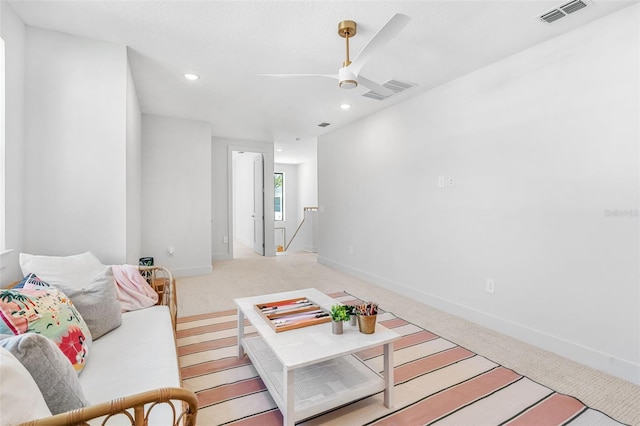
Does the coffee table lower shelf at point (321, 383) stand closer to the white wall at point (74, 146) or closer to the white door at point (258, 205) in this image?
the white wall at point (74, 146)

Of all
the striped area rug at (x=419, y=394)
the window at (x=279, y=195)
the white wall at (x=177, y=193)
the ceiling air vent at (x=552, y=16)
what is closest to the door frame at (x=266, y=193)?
the white wall at (x=177, y=193)

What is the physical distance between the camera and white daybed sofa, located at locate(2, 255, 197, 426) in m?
0.78

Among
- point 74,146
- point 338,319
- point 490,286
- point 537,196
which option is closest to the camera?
point 338,319

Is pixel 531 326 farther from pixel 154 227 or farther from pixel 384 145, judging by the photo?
pixel 154 227

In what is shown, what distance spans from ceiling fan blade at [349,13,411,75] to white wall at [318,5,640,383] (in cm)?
151

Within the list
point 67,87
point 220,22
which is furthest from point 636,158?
point 67,87

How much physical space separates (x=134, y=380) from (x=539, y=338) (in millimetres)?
2817

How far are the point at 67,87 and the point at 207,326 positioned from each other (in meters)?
2.26

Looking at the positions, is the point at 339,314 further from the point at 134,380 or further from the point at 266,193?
the point at 266,193

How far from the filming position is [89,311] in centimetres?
Answer: 160

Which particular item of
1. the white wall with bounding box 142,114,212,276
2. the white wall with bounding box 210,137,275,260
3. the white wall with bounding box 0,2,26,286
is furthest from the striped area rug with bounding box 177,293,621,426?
the white wall with bounding box 210,137,275,260

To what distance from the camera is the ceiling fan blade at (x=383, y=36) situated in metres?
1.61

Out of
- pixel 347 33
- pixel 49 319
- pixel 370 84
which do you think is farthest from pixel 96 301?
pixel 347 33

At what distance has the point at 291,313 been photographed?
1926 mm
